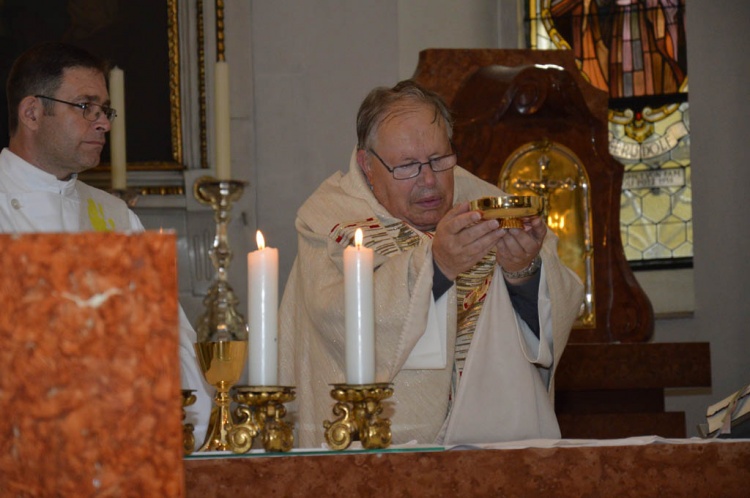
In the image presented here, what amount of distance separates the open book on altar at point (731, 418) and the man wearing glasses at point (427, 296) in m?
0.47

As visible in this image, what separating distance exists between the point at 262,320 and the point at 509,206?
0.77 metres

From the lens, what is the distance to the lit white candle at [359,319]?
1.80m

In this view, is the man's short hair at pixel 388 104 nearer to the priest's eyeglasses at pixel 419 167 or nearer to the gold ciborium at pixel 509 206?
the priest's eyeglasses at pixel 419 167

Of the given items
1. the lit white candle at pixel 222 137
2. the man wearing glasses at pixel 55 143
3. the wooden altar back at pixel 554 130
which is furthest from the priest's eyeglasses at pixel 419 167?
the wooden altar back at pixel 554 130

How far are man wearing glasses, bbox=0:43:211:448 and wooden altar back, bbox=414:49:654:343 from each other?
189 centimetres

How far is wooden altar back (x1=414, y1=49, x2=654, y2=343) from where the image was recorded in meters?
5.02

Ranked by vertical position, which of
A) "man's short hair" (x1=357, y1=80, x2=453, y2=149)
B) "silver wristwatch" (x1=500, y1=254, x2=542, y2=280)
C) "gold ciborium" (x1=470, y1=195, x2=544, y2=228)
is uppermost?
"man's short hair" (x1=357, y1=80, x2=453, y2=149)

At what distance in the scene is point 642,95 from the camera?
22.3ft

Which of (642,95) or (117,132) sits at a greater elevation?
(642,95)

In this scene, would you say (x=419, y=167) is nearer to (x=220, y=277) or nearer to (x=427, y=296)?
(x=427, y=296)

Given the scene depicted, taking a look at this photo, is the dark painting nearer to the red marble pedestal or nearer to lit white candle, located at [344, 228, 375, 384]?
lit white candle, located at [344, 228, 375, 384]

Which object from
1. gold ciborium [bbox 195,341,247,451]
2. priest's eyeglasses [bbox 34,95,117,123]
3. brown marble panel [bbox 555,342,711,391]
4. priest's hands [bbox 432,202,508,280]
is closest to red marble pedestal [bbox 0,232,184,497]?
gold ciborium [bbox 195,341,247,451]

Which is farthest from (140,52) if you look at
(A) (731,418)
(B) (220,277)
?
(A) (731,418)

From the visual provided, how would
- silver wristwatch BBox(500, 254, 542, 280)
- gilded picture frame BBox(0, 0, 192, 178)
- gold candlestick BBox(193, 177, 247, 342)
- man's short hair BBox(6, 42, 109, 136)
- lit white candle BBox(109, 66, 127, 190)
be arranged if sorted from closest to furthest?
silver wristwatch BBox(500, 254, 542, 280), man's short hair BBox(6, 42, 109, 136), lit white candle BBox(109, 66, 127, 190), gold candlestick BBox(193, 177, 247, 342), gilded picture frame BBox(0, 0, 192, 178)
